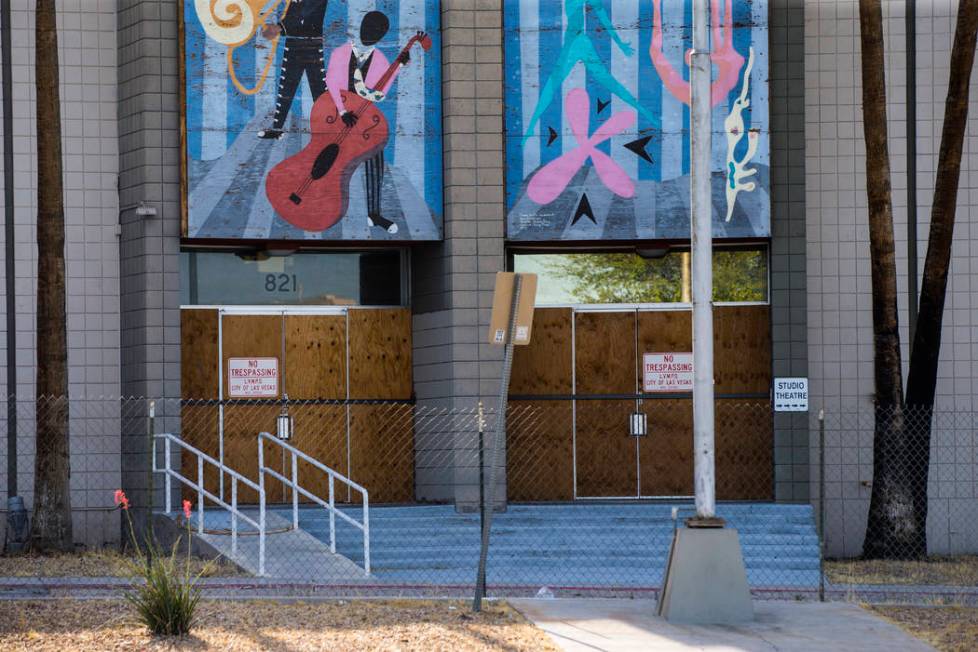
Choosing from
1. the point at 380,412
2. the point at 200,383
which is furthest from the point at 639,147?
the point at 200,383

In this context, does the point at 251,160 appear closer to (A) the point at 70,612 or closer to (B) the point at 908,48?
(A) the point at 70,612

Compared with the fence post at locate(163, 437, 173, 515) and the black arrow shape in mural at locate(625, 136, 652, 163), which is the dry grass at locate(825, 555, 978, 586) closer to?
the black arrow shape in mural at locate(625, 136, 652, 163)

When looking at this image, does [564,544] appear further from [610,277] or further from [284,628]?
[284,628]

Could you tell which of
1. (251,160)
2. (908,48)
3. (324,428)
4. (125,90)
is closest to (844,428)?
(908,48)

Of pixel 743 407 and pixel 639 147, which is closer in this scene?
pixel 639 147

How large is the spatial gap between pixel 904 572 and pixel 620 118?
6.50m

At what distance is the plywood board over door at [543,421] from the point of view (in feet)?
62.4

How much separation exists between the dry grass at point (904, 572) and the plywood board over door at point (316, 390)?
6.47m

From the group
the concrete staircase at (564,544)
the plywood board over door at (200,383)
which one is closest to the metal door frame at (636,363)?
the concrete staircase at (564,544)

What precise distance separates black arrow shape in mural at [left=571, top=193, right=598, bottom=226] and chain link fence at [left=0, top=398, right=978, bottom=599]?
247cm

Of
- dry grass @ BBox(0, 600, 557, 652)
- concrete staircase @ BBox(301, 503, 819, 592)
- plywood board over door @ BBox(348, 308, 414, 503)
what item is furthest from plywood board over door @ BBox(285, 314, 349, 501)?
dry grass @ BBox(0, 600, 557, 652)

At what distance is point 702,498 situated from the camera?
12.7 metres

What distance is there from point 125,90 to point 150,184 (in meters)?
1.39

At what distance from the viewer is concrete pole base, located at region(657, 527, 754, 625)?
41.0ft
